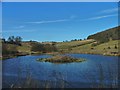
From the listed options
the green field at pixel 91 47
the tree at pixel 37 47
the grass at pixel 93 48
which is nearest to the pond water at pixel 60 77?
the tree at pixel 37 47

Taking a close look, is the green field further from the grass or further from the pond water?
the pond water

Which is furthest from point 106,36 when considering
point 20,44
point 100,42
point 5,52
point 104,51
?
point 5,52

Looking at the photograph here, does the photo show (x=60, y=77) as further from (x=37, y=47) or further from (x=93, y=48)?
(x=93, y=48)

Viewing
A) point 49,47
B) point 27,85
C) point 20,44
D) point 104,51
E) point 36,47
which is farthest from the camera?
point 104,51

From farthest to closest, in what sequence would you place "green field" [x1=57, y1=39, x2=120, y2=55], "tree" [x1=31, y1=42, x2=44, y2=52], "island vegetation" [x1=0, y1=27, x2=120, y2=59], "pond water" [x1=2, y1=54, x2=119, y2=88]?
"green field" [x1=57, y1=39, x2=120, y2=55], "island vegetation" [x1=0, y1=27, x2=120, y2=59], "tree" [x1=31, y1=42, x2=44, y2=52], "pond water" [x1=2, y1=54, x2=119, y2=88]

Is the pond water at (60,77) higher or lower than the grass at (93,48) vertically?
lower

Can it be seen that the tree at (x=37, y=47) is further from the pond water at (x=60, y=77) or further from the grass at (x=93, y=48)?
the pond water at (x=60, y=77)

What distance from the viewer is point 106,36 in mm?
61000

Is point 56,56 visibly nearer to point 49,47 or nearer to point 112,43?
point 49,47

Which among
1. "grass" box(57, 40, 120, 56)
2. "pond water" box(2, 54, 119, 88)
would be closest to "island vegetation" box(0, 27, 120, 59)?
"grass" box(57, 40, 120, 56)

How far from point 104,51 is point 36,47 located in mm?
14364

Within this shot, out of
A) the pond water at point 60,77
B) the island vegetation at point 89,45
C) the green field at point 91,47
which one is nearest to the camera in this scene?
the pond water at point 60,77

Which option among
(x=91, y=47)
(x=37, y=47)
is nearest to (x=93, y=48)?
(x=91, y=47)

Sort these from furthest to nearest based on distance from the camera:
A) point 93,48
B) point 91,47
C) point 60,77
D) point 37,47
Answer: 1. point 91,47
2. point 93,48
3. point 37,47
4. point 60,77
